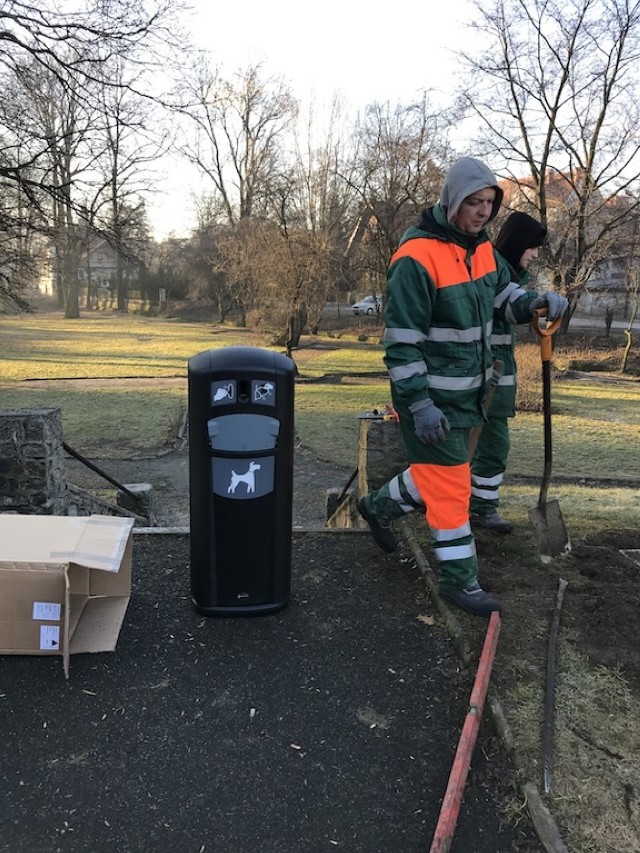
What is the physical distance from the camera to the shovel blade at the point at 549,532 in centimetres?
383

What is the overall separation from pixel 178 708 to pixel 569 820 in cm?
143

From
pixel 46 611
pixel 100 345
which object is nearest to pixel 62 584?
pixel 46 611

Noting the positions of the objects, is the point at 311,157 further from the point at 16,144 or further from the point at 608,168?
the point at 16,144

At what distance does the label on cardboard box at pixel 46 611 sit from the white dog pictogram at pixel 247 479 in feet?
2.86

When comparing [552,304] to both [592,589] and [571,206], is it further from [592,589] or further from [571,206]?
[571,206]

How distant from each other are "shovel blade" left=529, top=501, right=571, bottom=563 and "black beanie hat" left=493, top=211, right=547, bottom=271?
5.11 ft

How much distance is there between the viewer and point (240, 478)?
303 centimetres

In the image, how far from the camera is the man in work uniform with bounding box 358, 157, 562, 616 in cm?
300

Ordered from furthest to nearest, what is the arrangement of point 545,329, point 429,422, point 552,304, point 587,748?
point 545,329, point 552,304, point 429,422, point 587,748

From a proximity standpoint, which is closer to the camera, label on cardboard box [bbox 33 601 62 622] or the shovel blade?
label on cardboard box [bbox 33 601 62 622]

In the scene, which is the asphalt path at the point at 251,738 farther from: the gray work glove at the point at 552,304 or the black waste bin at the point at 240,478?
the gray work glove at the point at 552,304

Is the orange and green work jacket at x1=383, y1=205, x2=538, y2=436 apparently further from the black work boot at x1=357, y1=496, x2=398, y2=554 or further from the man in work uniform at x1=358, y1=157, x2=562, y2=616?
the black work boot at x1=357, y1=496, x2=398, y2=554

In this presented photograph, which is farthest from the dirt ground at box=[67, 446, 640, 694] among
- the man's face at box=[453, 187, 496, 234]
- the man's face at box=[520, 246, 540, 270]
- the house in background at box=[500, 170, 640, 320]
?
the house in background at box=[500, 170, 640, 320]

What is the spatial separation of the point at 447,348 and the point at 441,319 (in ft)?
0.46
